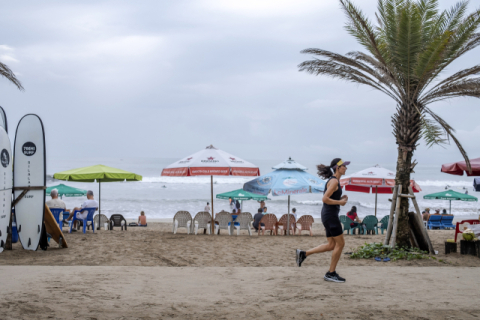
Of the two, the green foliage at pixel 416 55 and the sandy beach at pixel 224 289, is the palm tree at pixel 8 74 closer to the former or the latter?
the sandy beach at pixel 224 289

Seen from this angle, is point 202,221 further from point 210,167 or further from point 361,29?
point 361,29

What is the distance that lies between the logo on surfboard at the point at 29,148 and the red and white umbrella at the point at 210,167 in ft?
11.9

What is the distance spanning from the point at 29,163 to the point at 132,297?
4.76m

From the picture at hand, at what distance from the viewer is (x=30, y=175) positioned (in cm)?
761

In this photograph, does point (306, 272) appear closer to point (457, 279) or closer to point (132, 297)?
point (457, 279)

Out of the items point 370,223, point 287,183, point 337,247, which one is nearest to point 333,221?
point 337,247

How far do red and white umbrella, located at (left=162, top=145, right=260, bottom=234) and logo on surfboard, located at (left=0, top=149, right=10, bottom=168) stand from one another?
415 cm

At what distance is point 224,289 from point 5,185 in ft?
16.0

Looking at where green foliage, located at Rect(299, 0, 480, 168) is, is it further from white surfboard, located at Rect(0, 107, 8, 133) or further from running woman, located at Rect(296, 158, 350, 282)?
white surfboard, located at Rect(0, 107, 8, 133)

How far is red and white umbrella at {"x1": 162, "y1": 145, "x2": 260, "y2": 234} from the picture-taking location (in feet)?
34.6

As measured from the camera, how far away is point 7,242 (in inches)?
287

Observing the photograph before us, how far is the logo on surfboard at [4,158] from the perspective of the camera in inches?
274

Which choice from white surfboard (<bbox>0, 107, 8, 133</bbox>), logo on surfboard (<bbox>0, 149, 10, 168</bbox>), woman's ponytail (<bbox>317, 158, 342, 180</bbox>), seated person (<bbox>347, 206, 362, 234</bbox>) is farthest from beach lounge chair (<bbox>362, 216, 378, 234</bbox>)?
white surfboard (<bbox>0, 107, 8, 133</bbox>)

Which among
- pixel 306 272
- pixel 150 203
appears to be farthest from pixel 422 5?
pixel 150 203
